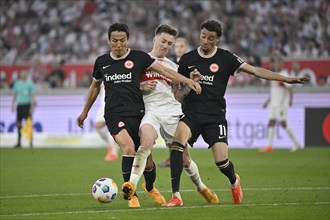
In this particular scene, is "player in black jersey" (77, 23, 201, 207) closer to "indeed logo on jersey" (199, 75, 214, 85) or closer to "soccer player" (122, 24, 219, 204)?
"soccer player" (122, 24, 219, 204)

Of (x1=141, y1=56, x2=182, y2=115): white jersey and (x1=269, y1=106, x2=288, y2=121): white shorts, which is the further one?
(x1=269, y1=106, x2=288, y2=121): white shorts

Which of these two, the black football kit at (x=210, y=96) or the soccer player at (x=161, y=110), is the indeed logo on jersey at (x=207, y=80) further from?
the soccer player at (x=161, y=110)

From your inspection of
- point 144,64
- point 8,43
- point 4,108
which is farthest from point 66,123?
point 144,64

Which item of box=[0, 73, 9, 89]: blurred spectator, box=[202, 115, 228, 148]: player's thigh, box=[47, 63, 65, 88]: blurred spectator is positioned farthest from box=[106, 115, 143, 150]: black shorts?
box=[0, 73, 9, 89]: blurred spectator

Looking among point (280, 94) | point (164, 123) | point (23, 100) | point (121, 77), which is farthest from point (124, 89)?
point (23, 100)

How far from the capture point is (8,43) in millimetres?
30609

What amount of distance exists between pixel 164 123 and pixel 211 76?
887 millimetres

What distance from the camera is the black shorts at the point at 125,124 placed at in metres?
10.2

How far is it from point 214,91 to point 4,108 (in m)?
16.1

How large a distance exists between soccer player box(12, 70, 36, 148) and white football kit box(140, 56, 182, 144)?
14.0 m

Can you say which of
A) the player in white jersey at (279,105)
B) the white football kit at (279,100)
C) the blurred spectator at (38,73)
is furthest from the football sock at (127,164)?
the blurred spectator at (38,73)

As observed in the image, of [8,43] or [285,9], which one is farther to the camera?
[8,43]

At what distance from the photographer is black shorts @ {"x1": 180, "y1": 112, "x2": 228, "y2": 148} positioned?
10398 mm

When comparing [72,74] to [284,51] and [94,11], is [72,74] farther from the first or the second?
[284,51]
